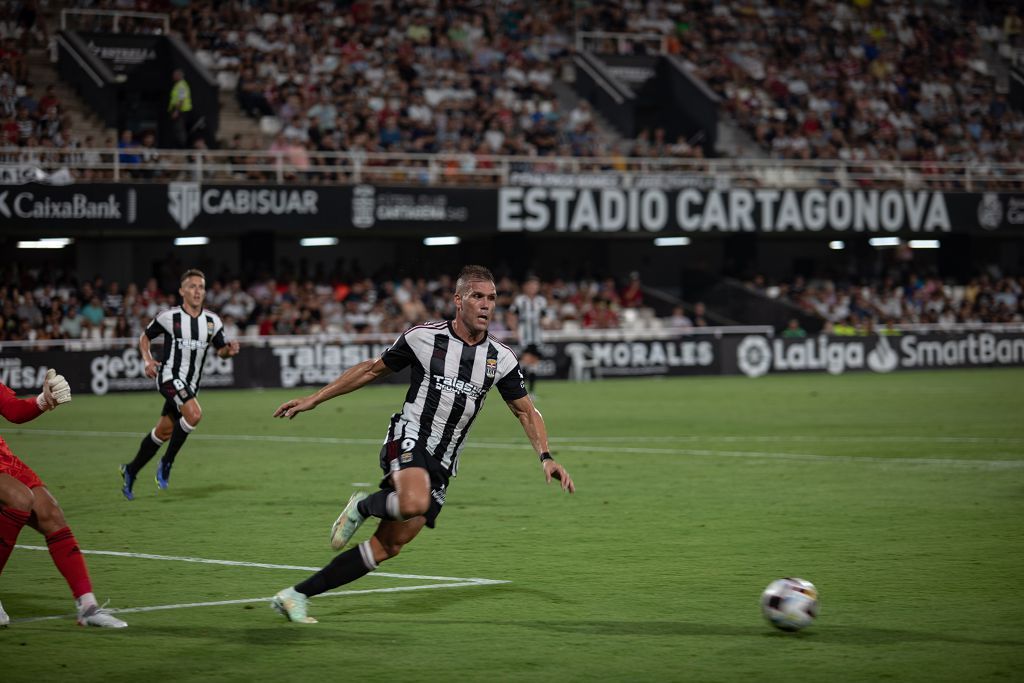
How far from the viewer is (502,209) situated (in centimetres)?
3525

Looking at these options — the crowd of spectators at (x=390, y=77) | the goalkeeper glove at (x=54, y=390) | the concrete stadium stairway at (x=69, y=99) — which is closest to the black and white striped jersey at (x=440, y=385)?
the goalkeeper glove at (x=54, y=390)

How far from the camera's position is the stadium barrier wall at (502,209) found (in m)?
31.0

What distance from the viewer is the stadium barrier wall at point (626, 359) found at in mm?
28875

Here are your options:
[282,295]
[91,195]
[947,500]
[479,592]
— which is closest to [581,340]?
[282,295]

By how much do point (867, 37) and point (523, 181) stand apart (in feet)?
52.8

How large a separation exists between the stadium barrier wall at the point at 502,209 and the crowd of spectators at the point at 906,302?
1935 mm

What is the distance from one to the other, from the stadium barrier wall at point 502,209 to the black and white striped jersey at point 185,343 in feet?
56.5

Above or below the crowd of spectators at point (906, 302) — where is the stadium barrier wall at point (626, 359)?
below

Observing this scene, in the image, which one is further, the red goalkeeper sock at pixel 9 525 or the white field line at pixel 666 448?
the white field line at pixel 666 448

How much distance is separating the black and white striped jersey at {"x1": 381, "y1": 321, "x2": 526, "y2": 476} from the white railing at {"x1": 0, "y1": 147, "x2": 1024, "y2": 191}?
23.7 m

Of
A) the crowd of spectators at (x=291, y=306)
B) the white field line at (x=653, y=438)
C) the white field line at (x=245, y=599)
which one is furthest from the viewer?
the crowd of spectators at (x=291, y=306)

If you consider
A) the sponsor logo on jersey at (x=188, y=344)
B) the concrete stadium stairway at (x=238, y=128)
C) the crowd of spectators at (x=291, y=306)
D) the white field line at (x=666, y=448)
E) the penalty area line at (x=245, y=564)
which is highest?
the concrete stadium stairway at (x=238, y=128)

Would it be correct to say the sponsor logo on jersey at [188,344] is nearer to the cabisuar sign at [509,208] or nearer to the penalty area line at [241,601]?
the penalty area line at [241,601]

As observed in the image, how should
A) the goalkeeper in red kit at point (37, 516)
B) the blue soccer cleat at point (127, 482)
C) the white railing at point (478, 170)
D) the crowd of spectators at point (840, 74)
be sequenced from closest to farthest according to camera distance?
the goalkeeper in red kit at point (37, 516) < the blue soccer cleat at point (127, 482) < the white railing at point (478, 170) < the crowd of spectators at point (840, 74)
